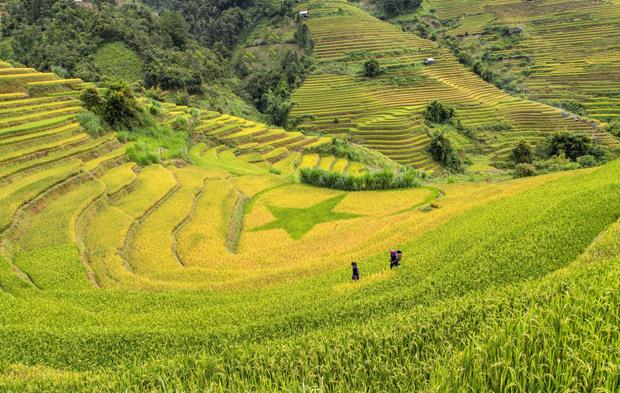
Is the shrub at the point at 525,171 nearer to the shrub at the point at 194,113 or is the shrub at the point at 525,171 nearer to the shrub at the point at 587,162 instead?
the shrub at the point at 587,162

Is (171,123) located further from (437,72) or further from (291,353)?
(437,72)

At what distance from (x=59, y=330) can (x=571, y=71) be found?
291ft

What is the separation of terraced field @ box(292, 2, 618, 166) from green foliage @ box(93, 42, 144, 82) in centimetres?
2963

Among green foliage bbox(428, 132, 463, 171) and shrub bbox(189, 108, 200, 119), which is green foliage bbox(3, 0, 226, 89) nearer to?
shrub bbox(189, 108, 200, 119)

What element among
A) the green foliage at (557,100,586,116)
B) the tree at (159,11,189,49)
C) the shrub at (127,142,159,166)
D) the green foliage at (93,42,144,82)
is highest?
the tree at (159,11,189,49)

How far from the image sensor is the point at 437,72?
258 feet

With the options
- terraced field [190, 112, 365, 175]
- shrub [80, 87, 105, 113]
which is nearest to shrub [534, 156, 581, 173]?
terraced field [190, 112, 365, 175]

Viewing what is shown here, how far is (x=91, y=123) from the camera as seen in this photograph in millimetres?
34219

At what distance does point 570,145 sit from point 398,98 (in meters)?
30.4

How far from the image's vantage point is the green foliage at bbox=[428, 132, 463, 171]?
5400cm

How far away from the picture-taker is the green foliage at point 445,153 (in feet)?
177

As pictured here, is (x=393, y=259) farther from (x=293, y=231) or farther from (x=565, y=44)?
(x=565, y=44)

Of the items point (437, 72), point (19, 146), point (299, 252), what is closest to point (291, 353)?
point (299, 252)

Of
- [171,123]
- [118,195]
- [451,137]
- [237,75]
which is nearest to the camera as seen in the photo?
[118,195]
